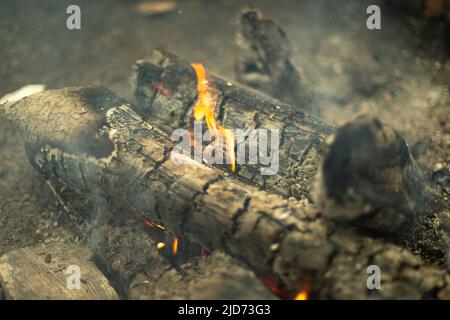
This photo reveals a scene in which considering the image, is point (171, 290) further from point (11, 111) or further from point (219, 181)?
point (11, 111)

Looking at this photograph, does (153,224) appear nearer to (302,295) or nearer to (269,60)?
(302,295)

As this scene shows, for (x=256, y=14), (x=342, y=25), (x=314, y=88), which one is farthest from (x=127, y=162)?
(x=342, y=25)

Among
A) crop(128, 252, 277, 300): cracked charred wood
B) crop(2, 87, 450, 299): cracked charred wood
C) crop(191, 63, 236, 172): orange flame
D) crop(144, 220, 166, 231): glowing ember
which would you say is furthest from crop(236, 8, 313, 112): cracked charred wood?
crop(128, 252, 277, 300): cracked charred wood

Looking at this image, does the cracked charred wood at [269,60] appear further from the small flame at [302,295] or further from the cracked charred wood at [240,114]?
the small flame at [302,295]

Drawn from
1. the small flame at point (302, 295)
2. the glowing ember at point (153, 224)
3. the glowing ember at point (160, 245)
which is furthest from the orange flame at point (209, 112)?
the small flame at point (302, 295)

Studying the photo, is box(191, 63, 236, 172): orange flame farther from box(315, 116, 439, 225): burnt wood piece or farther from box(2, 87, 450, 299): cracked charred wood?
box(315, 116, 439, 225): burnt wood piece

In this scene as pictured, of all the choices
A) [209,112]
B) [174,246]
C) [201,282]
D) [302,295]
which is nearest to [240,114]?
[209,112]
